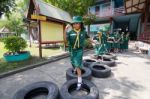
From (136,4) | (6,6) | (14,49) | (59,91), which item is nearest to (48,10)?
(6,6)

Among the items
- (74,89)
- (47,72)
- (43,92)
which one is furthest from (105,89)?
(47,72)

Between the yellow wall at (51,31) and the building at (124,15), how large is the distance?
8.66 metres

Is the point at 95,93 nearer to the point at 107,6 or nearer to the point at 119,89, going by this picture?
the point at 119,89

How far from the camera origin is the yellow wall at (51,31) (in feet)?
23.7

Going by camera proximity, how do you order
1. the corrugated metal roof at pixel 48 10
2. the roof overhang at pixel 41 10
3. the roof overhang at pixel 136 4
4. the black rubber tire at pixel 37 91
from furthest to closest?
the roof overhang at pixel 136 4 < the corrugated metal roof at pixel 48 10 < the roof overhang at pixel 41 10 < the black rubber tire at pixel 37 91

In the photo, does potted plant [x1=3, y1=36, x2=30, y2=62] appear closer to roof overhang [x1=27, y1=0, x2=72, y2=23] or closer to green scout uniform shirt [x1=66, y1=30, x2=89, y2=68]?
roof overhang [x1=27, y1=0, x2=72, y2=23]

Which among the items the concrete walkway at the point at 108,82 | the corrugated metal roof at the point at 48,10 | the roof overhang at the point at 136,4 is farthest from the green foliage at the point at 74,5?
the concrete walkway at the point at 108,82

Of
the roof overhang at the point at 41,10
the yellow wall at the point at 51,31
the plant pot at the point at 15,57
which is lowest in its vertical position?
the plant pot at the point at 15,57

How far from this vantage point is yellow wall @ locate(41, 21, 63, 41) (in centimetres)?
723

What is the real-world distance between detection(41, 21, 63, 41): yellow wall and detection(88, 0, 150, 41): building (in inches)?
341

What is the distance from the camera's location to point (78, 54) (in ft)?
11.3

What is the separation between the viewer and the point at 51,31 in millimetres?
7949

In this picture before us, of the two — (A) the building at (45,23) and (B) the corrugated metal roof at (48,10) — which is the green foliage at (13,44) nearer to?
(A) the building at (45,23)

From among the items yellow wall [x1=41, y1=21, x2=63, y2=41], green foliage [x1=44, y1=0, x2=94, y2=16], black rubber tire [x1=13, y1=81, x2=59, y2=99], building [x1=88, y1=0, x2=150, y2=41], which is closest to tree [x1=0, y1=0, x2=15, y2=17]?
A: yellow wall [x1=41, y1=21, x2=63, y2=41]
